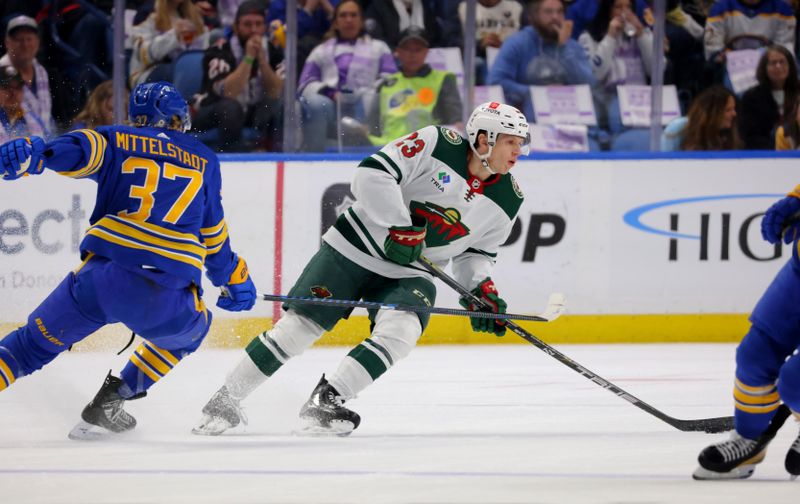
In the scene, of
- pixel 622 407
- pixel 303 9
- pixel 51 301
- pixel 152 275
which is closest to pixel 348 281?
pixel 152 275

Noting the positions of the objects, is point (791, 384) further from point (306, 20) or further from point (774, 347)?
point (306, 20)

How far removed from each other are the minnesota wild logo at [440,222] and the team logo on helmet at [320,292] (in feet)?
1.25

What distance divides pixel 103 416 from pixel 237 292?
1.84 ft

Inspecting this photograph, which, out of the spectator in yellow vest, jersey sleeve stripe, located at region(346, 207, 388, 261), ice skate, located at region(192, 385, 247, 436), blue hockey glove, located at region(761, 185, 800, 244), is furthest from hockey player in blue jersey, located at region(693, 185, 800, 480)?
the spectator in yellow vest

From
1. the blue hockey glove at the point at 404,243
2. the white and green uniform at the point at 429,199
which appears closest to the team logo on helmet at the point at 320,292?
the white and green uniform at the point at 429,199

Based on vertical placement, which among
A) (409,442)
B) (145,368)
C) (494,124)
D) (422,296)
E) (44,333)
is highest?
(494,124)

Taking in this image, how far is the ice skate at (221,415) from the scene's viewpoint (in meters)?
3.95

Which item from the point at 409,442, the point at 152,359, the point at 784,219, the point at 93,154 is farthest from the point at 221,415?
the point at 784,219

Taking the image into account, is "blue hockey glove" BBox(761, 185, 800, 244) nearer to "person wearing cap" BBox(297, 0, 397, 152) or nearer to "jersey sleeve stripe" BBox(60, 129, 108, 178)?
"jersey sleeve stripe" BBox(60, 129, 108, 178)

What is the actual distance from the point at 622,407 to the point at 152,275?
1933 mm

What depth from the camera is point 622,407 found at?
4.70 m

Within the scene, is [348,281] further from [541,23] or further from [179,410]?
[541,23]

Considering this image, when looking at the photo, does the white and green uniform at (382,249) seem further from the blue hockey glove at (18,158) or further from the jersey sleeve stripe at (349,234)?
the blue hockey glove at (18,158)

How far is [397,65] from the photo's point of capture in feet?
21.8
